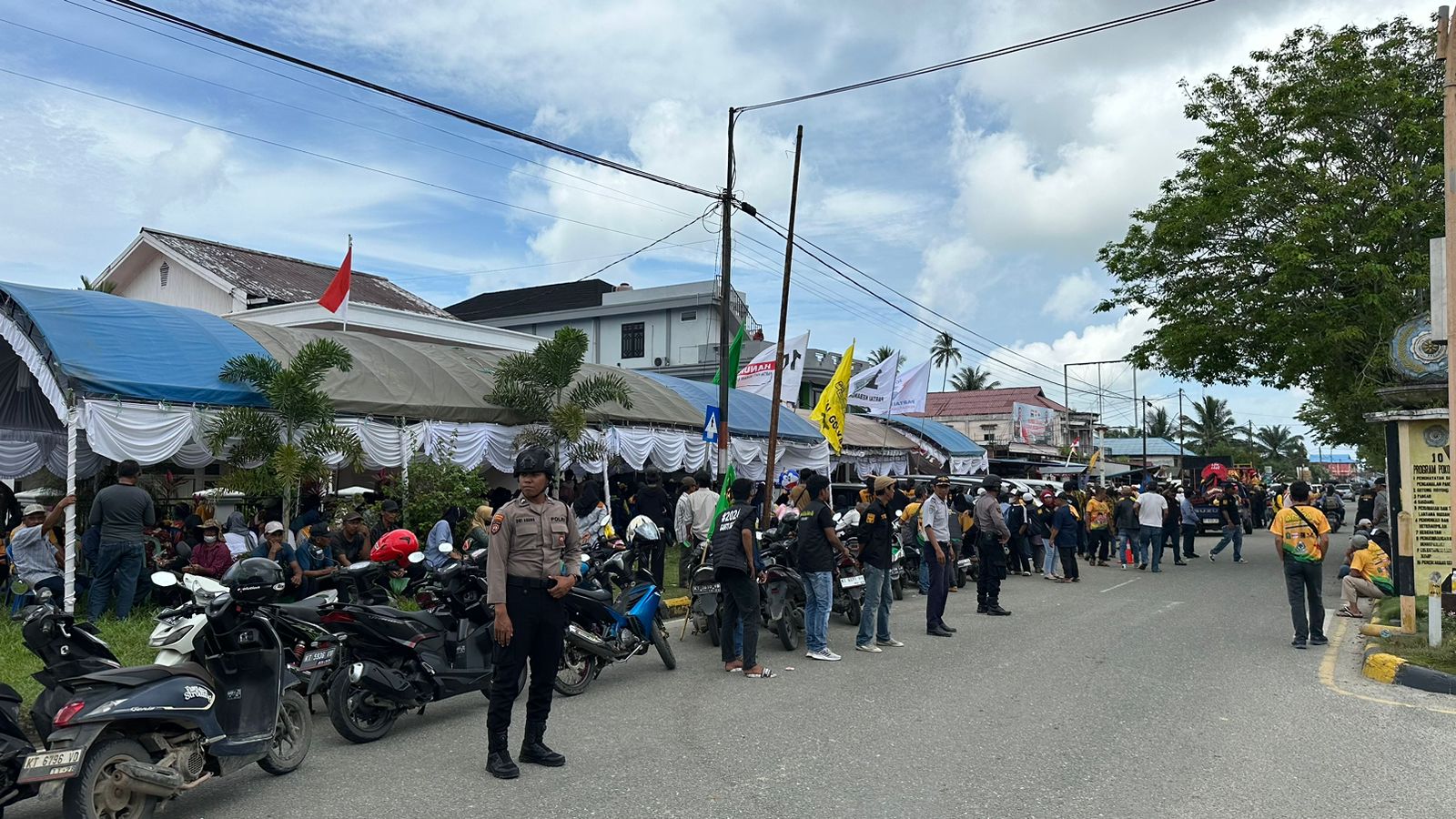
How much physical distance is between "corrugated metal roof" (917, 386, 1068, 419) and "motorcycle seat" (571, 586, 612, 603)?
54679mm

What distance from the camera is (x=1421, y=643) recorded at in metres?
9.54

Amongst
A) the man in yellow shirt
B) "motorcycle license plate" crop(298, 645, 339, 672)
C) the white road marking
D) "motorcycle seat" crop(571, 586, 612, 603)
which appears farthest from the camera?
the white road marking

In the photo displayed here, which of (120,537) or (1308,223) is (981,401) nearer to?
(1308,223)

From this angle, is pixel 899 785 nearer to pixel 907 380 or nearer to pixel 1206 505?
pixel 907 380

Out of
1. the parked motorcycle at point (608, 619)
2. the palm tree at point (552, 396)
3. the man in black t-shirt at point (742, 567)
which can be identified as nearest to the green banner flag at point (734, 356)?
the palm tree at point (552, 396)

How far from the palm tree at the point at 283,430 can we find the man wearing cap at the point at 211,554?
138cm

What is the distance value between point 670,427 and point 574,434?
410 cm

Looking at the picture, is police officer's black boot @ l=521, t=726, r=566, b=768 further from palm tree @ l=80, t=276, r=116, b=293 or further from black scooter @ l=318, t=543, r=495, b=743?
palm tree @ l=80, t=276, r=116, b=293

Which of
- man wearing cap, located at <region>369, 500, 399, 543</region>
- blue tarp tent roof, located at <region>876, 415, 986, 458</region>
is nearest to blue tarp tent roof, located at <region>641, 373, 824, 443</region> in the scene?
blue tarp tent roof, located at <region>876, 415, 986, 458</region>

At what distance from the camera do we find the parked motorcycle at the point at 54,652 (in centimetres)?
473

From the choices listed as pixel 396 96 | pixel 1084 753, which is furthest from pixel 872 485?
pixel 396 96

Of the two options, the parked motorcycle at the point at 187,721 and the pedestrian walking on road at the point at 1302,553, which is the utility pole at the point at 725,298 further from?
the parked motorcycle at the point at 187,721

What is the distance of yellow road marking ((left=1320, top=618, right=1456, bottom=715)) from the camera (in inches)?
298

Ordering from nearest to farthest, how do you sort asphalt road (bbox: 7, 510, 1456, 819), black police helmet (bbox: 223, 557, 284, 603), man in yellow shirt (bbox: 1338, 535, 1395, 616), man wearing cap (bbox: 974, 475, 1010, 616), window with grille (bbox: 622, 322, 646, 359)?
asphalt road (bbox: 7, 510, 1456, 819), black police helmet (bbox: 223, 557, 284, 603), man in yellow shirt (bbox: 1338, 535, 1395, 616), man wearing cap (bbox: 974, 475, 1010, 616), window with grille (bbox: 622, 322, 646, 359)
